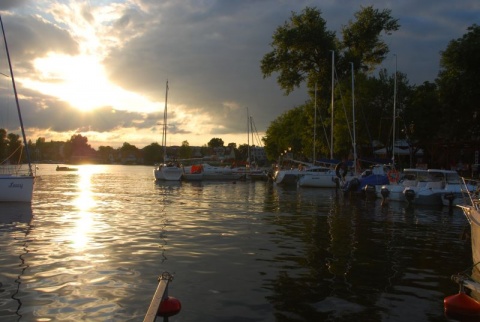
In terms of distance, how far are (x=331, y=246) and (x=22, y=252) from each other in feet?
29.8

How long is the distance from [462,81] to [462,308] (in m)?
38.1

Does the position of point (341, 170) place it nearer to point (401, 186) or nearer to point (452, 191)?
point (401, 186)

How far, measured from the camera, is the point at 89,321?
8.31 meters

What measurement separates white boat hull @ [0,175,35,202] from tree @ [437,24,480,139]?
34514 millimetres

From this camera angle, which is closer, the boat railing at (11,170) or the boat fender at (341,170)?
the boat railing at (11,170)

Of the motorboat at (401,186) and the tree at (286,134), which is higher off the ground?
the tree at (286,134)

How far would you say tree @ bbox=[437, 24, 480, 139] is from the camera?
137ft

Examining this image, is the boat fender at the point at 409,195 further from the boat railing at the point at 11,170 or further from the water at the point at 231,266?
the boat railing at the point at 11,170

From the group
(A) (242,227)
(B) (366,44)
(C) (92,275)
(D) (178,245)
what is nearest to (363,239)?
(A) (242,227)

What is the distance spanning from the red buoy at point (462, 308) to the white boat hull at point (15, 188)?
1001 inches

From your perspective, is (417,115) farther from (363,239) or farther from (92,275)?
(92,275)

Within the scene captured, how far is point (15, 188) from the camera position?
28.6 meters

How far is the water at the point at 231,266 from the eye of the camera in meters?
9.05

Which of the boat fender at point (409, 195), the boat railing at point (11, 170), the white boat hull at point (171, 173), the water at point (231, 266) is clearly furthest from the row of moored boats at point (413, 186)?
the white boat hull at point (171, 173)
